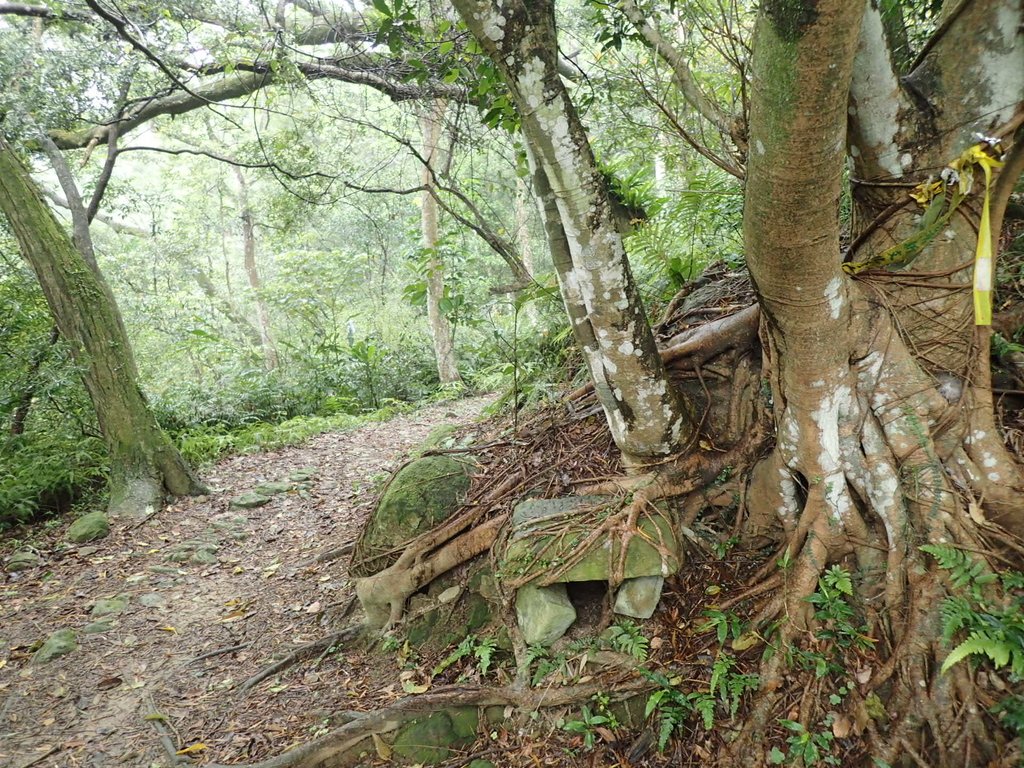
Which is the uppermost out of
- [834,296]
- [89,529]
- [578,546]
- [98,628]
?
[834,296]

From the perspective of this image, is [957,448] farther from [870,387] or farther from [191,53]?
[191,53]

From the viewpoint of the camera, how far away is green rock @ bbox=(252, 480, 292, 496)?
26.4 feet

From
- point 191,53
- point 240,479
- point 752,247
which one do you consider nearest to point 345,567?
point 240,479

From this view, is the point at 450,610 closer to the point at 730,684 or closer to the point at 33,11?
the point at 730,684

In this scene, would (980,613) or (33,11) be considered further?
(33,11)

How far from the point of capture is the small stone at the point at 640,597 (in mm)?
3555

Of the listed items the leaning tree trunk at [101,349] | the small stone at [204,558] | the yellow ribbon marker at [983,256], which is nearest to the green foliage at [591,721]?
the yellow ribbon marker at [983,256]

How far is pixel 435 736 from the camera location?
11.7ft

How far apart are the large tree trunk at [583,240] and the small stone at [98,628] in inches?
191

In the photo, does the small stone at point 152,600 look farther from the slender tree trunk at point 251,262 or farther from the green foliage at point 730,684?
the slender tree trunk at point 251,262

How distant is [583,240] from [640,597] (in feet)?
7.16

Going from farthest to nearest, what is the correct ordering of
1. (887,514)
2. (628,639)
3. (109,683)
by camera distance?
1. (109,683)
2. (628,639)
3. (887,514)

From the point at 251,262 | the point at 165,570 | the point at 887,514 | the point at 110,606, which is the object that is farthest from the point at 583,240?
the point at 251,262

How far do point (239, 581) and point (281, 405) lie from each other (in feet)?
25.0
